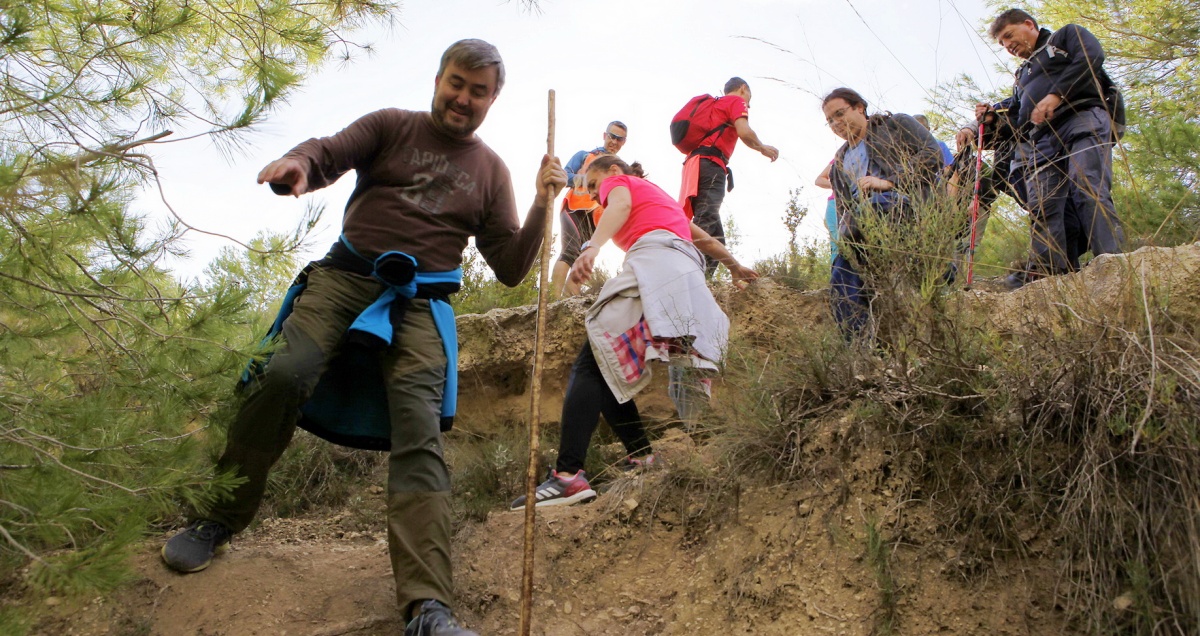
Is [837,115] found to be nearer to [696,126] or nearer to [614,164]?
[614,164]

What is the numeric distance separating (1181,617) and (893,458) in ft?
3.13

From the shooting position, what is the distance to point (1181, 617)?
2.32 m

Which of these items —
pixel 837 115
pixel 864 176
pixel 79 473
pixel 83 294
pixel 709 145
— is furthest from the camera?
pixel 709 145

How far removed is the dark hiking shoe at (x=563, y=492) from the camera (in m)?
3.91

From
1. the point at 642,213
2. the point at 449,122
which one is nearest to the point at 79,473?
the point at 449,122

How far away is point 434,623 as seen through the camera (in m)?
2.74

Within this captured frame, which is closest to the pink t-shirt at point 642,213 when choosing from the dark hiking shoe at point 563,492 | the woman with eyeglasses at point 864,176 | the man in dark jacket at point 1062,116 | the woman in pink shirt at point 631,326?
the woman in pink shirt at point 631,326

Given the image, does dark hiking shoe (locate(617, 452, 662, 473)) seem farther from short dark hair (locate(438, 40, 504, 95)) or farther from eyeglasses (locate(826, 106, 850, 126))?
eyeglasses (locate(826, 106, 850, 126))

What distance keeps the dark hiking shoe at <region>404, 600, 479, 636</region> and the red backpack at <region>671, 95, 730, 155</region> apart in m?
3.78

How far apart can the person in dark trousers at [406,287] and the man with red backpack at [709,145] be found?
7.67 ft

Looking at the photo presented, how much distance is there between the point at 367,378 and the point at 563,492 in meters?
1.02

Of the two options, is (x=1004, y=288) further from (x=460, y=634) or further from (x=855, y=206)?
(x=460, y=634)

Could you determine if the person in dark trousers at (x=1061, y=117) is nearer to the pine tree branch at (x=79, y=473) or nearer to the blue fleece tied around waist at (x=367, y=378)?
the blue fleece tied around waist at (x=367, y=378)

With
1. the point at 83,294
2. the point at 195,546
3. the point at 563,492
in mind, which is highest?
the point at 83,294
